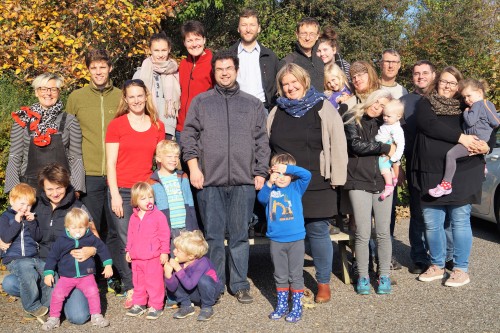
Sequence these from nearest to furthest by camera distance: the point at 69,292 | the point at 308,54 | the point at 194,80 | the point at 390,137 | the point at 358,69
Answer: the point at 69,292, the point at 390,137, the point at 358,69, the point at 194,80, the point at 308,54

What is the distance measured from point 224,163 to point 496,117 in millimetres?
2869

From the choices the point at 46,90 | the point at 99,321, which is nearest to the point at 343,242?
the point at 99,321

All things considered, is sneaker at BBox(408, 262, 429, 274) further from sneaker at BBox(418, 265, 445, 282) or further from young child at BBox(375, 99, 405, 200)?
young child at BBox(375, 99, 405, 200)

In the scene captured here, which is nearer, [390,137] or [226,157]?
[226,157]

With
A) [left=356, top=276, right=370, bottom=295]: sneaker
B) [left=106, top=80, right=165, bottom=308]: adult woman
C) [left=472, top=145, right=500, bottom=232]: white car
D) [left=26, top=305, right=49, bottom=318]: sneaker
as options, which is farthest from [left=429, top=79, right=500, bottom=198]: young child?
[left=26, top=305, right=49, bottom=318]: sneaker

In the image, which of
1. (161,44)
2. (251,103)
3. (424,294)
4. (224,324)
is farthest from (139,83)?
(424,294)

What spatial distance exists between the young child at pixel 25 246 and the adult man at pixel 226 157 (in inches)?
59.8

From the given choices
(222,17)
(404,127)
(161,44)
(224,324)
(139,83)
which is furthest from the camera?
(222,17)

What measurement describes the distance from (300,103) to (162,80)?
1.55 meters

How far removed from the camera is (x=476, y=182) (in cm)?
599

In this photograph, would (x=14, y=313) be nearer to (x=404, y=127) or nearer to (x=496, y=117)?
(x=404, y=127)

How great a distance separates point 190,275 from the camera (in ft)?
17.5

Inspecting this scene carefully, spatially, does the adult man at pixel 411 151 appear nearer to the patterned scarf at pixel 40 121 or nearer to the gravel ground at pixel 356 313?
the gravel ground at pixel 356 313

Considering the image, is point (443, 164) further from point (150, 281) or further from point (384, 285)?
point (150, 281)
